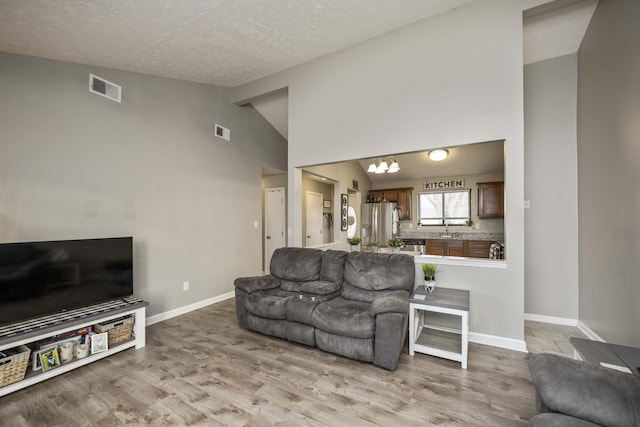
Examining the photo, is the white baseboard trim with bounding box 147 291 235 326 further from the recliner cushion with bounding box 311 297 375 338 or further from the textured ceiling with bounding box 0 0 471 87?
the textured ceiling with bounding box 0 0 471 87

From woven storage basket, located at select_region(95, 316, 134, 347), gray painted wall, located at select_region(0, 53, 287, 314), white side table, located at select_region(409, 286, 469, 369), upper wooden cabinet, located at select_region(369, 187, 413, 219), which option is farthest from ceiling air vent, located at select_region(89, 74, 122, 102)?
upper wooden cabinet, located at select_region(369, 187, 413, 219)

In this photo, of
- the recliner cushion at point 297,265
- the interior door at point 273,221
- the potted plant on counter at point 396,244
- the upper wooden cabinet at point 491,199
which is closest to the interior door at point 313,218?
the interior door at point 273,221

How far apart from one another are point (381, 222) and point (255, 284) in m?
4.10

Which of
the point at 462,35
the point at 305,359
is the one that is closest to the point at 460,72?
the point at 462,35

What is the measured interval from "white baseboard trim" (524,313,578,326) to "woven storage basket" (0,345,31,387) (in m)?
5.26

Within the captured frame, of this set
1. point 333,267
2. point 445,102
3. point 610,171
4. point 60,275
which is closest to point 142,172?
point 60,275

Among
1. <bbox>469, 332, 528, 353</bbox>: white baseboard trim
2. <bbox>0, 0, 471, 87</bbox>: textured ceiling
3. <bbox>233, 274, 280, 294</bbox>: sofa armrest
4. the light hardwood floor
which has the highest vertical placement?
<bbox>0, 0, 471, 87</bbox>: textured ceiling

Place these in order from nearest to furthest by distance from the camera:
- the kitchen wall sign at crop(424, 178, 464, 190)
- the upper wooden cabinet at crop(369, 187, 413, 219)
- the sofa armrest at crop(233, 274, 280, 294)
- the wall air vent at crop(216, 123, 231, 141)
A: the sofa armrest at crop(233, 274, 280, 294) < the wall air vent at crop(216, 123, 231, 141) < the kitchen wall sign at crop(424, 178, 464, 190) < the upper wooden cabinet at crop(369, 187, 413, 219)

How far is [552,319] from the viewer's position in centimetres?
339

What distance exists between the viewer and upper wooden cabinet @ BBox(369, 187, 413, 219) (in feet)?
21.8

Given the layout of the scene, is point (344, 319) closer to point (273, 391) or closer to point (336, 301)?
point (336, 301)

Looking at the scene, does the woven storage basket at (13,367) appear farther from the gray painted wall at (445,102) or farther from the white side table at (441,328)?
the gray painted wall at (445,102)

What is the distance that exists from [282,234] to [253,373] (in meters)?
3.91

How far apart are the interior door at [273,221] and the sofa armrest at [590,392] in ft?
17.0
